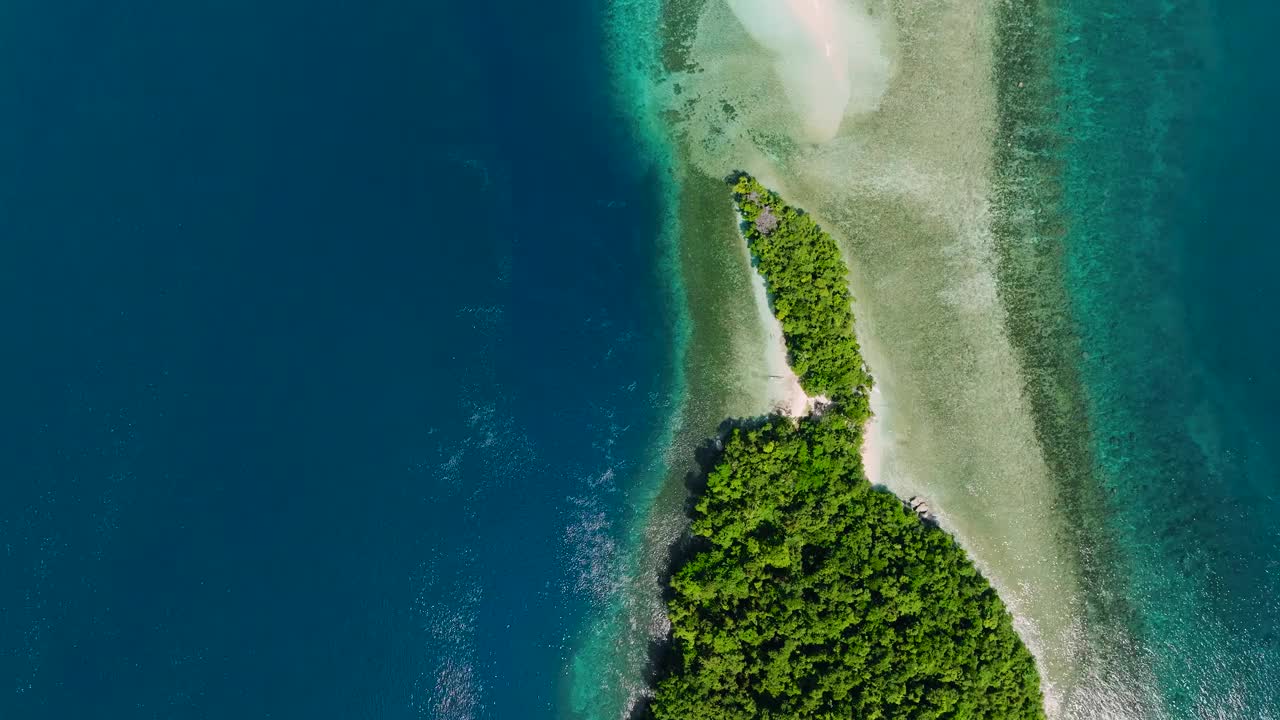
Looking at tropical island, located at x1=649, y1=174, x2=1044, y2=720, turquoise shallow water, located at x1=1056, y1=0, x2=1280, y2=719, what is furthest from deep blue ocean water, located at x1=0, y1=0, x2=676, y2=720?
turquoise shallow water, located at x1=1056, y1=0, x2=1280, y2=719

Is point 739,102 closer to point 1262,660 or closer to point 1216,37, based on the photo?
point 1216,37

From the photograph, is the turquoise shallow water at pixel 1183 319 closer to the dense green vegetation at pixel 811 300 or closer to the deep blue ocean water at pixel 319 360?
the dense green vegetation at pixel 811 300

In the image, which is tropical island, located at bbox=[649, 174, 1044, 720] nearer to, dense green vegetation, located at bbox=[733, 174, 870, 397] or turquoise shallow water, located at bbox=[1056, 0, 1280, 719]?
dense green vegetation, located at bbox=[733, 174, 870, 397]

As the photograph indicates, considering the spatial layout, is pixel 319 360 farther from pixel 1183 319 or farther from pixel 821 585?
pixel 1183 319

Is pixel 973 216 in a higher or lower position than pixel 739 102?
lower

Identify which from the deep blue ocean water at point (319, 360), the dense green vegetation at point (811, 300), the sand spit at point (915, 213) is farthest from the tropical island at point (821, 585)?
the deep blue ocean water at point (319, 360)

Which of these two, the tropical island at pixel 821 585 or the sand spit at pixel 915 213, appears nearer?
the tropical island at pixel 821 585

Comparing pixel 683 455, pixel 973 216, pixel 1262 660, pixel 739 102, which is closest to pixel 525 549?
pixel 683 455
